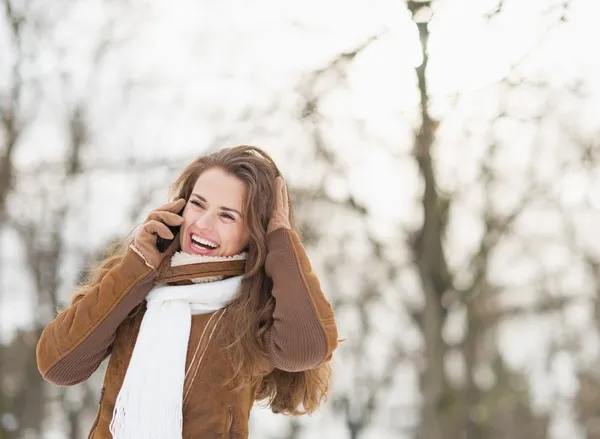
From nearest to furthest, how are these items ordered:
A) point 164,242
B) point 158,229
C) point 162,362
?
point 162,362, point 158,229, point 164,242

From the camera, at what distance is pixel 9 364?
43.2ft

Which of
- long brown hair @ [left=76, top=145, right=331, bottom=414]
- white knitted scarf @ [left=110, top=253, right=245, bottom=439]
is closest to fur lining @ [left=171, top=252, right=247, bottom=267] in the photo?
white knitted scarf @ [left=110, top=253, right=245, bottom=439]

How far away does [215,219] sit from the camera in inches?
120

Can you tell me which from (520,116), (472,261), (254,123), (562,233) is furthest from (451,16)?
(562,233)

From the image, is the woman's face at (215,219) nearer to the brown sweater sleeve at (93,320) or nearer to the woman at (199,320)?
the woman at (199,320)

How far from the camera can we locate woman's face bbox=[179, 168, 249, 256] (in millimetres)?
3021

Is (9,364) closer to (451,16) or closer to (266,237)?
(451,16)

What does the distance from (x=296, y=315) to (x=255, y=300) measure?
0.58 ft

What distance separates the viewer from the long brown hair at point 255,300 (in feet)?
9.70

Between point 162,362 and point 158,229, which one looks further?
point 158,229

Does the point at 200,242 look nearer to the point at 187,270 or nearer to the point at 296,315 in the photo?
the point at 187,270

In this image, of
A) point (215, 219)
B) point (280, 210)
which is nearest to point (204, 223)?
point (215, 219)

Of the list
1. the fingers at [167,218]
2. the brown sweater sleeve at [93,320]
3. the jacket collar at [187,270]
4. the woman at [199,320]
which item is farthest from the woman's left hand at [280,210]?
the brown sweater sleeve at [93,320]

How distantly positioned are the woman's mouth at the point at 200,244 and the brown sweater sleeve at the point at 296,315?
0.59 ft
